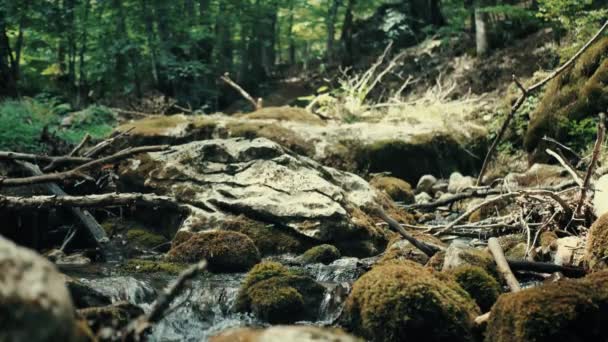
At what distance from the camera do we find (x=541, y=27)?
15.7 m

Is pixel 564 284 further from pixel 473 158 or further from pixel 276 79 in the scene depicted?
pixel 276 79

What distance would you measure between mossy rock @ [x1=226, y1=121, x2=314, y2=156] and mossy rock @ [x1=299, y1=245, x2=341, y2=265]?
11.1 feet

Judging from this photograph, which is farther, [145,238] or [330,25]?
[330,25]

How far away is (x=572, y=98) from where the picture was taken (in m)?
9.74

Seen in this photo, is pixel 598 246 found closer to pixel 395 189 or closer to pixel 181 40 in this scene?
pixel 395 189

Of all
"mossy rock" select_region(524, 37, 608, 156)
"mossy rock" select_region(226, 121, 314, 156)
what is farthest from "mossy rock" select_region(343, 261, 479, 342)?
"mossy rock" select_region(524, 37, 608, 156)

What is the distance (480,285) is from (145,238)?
4.06 metres

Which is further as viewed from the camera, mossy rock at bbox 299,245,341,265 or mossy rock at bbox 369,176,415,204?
mossy rock at bbox 369,176,415,204

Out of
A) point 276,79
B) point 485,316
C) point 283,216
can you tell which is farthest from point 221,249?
point 276,79

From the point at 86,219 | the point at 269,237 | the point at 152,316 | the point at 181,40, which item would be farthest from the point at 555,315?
the point at 181,40

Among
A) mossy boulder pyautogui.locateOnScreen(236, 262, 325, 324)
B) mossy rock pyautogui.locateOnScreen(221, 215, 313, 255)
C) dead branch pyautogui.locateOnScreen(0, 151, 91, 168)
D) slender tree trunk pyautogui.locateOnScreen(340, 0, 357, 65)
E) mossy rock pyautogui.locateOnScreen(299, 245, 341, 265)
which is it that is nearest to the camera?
mossy boulder pyautogui.locateOnScreen(236, 262, 325, 324)

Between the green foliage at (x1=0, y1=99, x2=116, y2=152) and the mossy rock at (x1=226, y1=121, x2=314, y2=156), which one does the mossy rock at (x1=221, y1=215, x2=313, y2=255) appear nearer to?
the mossy rock at (x1=226, y1=121, x2=314, y2=156)

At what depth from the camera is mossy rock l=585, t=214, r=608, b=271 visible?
4262mm

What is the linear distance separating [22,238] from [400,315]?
15.4 feet
